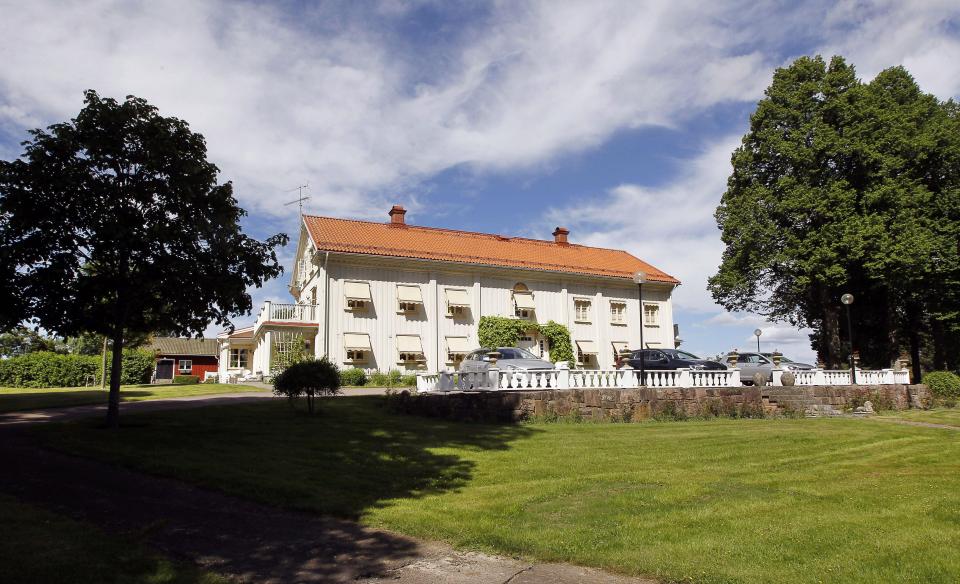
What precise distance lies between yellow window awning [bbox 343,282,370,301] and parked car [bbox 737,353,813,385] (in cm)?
1769

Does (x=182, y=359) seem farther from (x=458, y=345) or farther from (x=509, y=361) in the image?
(x=509, y=361)

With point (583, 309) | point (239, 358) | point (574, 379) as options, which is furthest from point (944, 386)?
point (239, 358)

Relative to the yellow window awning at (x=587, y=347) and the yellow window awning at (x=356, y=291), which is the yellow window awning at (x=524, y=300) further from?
the yellow window awning at (x=356, y=291)

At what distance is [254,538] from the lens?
20.4 feet

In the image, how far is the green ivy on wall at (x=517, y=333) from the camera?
34.8 metres

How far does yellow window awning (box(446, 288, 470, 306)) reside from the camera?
3447 centimetres

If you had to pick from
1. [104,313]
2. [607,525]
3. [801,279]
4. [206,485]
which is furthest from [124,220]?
[801,279]

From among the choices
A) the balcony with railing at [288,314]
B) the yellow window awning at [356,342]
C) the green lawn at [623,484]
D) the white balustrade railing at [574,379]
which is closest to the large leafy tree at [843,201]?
the white balustrade railing at [574,379]

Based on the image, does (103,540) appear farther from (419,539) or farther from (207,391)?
(207,391)

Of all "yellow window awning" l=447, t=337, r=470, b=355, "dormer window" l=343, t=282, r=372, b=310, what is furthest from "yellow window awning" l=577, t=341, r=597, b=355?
"dormer window" l=343, t=282, r=372, b=310

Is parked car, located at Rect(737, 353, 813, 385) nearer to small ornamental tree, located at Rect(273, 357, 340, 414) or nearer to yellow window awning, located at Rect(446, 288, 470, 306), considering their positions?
yellow window awning, located at Rect(446, 288, 470, 306)

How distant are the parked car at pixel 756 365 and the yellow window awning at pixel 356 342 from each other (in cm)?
1736

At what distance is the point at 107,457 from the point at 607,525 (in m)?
7.94

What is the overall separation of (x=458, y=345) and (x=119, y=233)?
2310 cm
